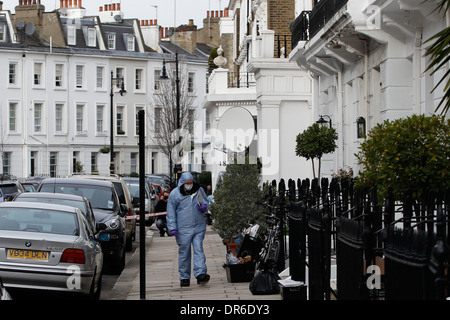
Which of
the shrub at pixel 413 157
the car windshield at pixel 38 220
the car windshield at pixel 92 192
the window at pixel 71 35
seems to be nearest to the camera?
the shrub at pixel 413 157

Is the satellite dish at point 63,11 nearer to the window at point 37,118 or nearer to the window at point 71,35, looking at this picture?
the window at point 71,35

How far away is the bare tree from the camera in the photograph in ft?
222

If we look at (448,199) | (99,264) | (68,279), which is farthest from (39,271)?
(448,199)

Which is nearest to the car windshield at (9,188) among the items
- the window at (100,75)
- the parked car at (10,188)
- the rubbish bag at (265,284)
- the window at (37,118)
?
the parked car at (10,188)

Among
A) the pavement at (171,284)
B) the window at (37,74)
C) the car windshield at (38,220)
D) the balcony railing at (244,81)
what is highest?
the window at (37,74)

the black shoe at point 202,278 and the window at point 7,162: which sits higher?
the window at point 7,162

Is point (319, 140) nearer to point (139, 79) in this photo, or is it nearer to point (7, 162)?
point (7, 162)

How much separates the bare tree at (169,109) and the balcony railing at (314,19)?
3837cm

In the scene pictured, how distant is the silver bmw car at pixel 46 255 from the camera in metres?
11.2

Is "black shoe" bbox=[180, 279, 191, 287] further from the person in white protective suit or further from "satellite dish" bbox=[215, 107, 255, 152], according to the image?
"satellite dish" bbox=[215, 107, 255, 152]

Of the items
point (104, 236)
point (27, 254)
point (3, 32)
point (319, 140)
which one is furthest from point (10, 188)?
point (3, 32)

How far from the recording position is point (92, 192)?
19375 millimetres

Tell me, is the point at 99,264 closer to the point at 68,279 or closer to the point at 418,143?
the point at 68,279

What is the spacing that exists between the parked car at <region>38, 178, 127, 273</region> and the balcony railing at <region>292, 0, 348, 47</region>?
599 centimetres
